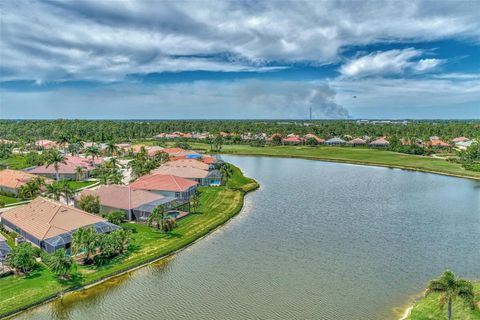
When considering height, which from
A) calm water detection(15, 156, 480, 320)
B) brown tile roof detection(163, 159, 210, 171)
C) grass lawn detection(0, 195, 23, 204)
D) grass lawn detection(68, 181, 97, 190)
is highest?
brown tile roof detection(163, 159, 210, 171)

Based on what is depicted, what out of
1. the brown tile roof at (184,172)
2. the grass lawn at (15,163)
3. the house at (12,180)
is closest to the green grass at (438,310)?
the brown tile roof at (184,172)

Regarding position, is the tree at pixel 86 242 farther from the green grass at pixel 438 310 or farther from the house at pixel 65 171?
the house at pixel 65 171

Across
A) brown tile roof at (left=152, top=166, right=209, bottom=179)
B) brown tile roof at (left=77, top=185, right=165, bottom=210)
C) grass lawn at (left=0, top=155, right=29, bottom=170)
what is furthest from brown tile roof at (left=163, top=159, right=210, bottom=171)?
grass lawn at (left=0, top=155, right=29, bottom=170)

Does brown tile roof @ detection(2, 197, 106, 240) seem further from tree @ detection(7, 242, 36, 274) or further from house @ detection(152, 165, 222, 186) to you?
house @ detection(152, 165, 222, 186)

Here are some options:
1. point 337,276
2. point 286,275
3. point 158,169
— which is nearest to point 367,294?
point 337,276

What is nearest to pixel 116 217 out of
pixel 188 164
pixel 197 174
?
pixel 197 174

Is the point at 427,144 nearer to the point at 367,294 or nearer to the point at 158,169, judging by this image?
the point at 158,169

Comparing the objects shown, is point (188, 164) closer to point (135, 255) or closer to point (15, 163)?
point (135, 255)
